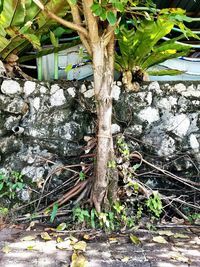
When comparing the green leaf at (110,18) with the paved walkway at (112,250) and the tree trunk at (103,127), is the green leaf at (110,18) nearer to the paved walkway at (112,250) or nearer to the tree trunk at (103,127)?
the tree trunk at (103,127)

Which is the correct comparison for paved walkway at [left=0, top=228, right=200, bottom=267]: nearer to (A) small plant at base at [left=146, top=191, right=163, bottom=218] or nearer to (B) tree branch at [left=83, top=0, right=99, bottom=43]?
(A) small plant at base at [left=146, top=191, right=163, bottom=218]

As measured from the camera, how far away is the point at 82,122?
282 cm

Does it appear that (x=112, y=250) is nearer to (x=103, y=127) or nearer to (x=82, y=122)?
(x=103, y=127)

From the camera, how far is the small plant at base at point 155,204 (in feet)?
8.23

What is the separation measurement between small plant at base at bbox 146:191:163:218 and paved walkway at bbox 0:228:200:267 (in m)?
0.19

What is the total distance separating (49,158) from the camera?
274 centimetres

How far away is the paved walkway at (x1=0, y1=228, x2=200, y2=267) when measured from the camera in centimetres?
187

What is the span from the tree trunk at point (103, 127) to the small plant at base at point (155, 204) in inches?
14.3

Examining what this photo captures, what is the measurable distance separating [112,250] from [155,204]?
2.02ft

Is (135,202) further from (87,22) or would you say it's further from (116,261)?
(87,22)

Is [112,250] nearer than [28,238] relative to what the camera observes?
Yes

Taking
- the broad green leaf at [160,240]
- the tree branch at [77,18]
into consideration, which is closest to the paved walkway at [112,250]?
the broad green leaf at [160,240]

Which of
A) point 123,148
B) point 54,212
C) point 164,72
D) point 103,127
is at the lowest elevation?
point 54,212

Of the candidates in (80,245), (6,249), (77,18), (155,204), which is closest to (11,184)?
(6,249)
